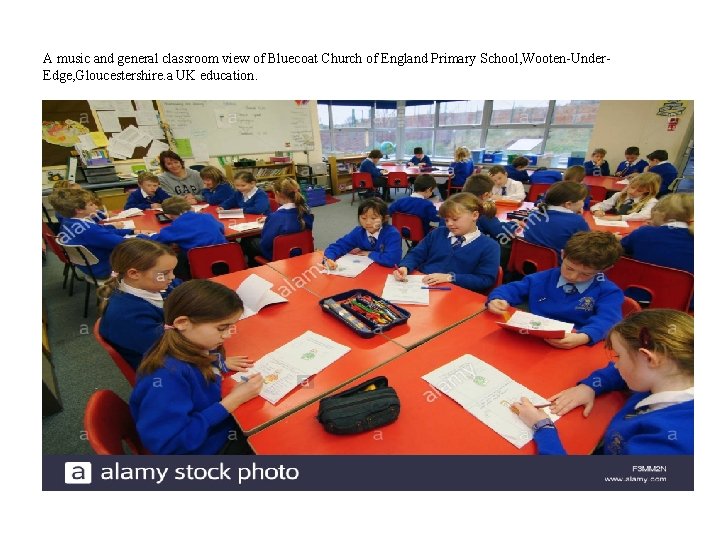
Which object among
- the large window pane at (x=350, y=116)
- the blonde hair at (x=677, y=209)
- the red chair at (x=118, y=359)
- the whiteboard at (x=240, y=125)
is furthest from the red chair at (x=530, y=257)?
the large window pane at (x=350, y=116)

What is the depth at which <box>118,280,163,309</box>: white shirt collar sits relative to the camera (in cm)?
147

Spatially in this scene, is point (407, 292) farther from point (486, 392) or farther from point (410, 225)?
point (410, 225)

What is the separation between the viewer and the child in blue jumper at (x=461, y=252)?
2.05 metres

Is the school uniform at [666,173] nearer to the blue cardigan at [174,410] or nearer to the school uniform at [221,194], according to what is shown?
the school uniform at [221,194]

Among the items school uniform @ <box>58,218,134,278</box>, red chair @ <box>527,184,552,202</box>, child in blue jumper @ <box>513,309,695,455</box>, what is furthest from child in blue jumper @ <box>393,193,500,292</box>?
red chair @ <box>527,184,552,202</box>

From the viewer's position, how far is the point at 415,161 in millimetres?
8273

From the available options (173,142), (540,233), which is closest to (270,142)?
(173,142)

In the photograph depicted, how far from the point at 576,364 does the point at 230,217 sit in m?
3.44

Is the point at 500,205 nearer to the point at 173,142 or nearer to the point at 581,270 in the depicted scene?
the point at 581,270

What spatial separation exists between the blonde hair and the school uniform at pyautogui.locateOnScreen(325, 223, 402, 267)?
1754mm

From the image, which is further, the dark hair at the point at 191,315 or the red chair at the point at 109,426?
the dark hair at the point at 191,315

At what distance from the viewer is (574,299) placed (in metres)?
1.55

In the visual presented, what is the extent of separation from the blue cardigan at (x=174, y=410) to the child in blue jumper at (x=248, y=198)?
9.69ft

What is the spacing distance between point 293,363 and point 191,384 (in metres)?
0.36
